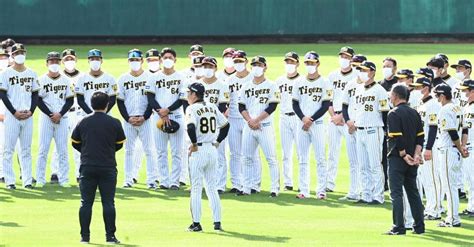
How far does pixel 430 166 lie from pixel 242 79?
3.94 meters

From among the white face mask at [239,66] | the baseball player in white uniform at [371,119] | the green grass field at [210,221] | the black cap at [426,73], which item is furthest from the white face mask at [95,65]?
the black cap at [426,73]

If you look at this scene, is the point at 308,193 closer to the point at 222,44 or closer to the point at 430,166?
the point at 430,166

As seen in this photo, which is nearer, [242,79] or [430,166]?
[430,166]

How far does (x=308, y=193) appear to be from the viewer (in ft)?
57.4

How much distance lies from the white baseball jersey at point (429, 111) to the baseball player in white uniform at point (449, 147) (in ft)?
0.31

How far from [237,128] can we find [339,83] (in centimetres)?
176

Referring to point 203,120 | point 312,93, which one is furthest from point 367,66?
point 203,120

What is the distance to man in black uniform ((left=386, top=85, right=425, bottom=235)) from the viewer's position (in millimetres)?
14086

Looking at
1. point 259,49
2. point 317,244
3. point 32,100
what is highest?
point 259,49

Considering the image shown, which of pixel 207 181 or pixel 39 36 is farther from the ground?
pixel 39 36

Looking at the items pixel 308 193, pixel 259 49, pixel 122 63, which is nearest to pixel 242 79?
pixel 308 193

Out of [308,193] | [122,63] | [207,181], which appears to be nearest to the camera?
[207,181]

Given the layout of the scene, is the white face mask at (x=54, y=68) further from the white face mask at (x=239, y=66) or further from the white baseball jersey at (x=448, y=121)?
the white baseball jersey at (x=448, y=121)

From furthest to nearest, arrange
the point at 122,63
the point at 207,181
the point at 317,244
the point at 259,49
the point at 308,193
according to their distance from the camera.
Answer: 1. the point at 259,49
2. the point at 122,63
3. the point at 308,193
4. the point at 207,181
5. the point at 317,244
